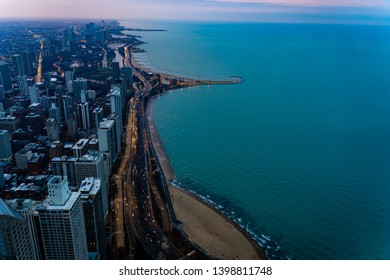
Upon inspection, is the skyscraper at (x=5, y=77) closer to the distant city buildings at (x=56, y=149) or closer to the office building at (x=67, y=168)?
the distant city buildings at (x=56, y=149)

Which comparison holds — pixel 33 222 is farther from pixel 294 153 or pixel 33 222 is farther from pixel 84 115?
pixel 84 115

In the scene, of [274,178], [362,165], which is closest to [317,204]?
[274,178]

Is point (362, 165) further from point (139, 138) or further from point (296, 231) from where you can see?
point (139, 138)

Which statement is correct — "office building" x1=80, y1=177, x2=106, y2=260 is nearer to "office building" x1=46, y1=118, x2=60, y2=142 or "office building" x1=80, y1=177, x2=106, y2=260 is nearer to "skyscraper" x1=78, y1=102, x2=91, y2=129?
"office building" x1=46, y1=118, x2=60, y2=142

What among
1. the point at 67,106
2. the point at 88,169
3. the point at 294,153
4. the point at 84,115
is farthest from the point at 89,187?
the point at 67,106

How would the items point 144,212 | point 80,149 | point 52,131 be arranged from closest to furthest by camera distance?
point 144,212 → point 80,149 → point 52,131

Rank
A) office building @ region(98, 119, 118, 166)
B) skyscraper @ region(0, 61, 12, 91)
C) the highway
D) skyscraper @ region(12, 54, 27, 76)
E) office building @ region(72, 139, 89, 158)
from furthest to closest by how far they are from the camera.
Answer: skyscraper @ region(12, 54, 27, 76), skyscraper @ region(0, 61, 12, 91), office building @ region(98, 119, 118, 166), office building @ region(72, 139, 89, 158), the highway

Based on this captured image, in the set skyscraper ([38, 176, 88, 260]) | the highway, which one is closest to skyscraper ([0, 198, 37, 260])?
skyscraper ([38, 176, 88, 260])
